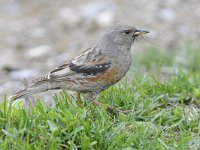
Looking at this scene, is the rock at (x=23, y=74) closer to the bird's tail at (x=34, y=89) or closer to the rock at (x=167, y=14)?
the rock at (x=167, y=14)

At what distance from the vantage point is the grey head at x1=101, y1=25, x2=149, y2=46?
7.52m

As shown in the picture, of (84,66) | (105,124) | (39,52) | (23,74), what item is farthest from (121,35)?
(39,52)

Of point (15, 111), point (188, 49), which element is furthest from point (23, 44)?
point (15, 111)

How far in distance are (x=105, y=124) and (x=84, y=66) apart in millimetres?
1352

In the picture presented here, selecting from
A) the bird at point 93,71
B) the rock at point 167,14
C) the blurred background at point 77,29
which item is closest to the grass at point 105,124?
the bird at point 93,71

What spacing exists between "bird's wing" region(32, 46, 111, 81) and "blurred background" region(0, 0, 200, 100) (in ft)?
11.8

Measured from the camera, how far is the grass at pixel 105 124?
Answer: 18.6ft

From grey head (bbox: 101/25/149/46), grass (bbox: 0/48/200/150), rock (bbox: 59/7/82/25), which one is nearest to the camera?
grass (bbox: 0/48/200/150)

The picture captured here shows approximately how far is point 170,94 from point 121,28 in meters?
1.03

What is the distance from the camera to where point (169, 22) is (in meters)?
13.8

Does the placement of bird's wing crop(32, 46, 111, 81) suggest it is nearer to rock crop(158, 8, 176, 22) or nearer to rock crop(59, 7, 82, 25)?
rock crop(158, 8, 176, 22)

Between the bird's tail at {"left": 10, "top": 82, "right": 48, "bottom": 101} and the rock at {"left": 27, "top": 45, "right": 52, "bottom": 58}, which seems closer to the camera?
the bird's tail at {"left": 10, "top": 82, "right": 48, "bottom": 101}

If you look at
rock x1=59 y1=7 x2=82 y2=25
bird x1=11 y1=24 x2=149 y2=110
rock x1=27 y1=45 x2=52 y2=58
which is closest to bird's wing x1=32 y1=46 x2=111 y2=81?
bird x1=11 y1=24 x2=149 y2=110

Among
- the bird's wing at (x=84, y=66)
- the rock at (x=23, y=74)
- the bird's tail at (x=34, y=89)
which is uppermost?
the rock at (x=23, y=74)
